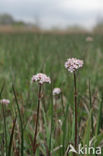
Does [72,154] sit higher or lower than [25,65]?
lower

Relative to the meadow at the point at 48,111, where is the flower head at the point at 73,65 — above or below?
above

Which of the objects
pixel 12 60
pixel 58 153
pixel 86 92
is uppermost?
pixel 12 60

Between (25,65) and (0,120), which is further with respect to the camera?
(25,65)

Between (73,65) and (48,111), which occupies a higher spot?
(73,65)

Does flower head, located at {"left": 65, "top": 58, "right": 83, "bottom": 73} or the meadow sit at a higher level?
flower head, located at {"left": 65, "top": 58, "right": 83, "bottom": 73}

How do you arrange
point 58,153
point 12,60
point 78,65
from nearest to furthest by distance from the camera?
point 78,65 < point 58,153 < point 12,60

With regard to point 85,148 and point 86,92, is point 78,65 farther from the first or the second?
point 86,92

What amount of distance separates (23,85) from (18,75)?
0.32m

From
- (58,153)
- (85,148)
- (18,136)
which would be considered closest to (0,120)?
(18,136)

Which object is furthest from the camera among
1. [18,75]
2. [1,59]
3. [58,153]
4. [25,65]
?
[1,59]

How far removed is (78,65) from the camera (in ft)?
2.43

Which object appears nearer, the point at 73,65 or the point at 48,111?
the point at 73,65

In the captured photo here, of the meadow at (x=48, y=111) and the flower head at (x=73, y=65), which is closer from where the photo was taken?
the flower head at (x=73, y=65)

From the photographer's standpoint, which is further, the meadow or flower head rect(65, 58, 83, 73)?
the meadow
